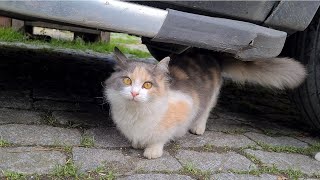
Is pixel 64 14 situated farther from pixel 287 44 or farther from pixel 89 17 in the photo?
pixel 287 44

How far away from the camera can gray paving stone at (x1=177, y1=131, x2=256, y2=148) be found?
7.30 ft

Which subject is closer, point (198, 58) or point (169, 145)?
point (169, 145)

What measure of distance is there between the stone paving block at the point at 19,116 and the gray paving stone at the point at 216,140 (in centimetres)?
81

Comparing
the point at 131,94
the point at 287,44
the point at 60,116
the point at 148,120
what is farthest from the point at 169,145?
the point at 287,44

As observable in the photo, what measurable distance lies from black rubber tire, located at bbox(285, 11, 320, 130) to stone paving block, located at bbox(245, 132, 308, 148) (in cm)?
15

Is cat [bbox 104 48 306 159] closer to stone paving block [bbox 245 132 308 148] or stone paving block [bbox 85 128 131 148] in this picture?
stone paving block [bbox 85 128 131 148]

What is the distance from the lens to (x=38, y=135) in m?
1.98

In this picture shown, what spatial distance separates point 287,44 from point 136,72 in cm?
116

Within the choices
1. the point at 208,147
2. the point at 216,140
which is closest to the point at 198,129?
the point at 216,140

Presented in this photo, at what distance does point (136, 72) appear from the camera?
1.88m

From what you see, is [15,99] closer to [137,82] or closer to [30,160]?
[30,160]

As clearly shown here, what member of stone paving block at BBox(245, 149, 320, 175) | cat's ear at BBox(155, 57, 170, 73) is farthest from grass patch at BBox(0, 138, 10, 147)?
stone paving block at BBox(245, 149, 320, 175)

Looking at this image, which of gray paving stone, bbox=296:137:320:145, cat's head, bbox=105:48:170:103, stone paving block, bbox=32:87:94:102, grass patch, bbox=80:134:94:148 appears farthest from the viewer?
stone paving block, bbox=32:87:94:102

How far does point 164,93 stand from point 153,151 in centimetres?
29
